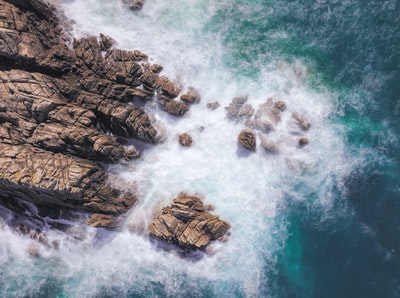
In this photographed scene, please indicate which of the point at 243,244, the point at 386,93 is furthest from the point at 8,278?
the point at 386,93

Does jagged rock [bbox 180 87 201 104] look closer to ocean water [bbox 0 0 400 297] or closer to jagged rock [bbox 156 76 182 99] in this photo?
ocean water [bbox 0 0 400 297]

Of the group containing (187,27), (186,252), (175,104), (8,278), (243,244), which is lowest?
(8,278)

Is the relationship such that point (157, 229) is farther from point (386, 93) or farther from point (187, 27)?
point (386, 93)

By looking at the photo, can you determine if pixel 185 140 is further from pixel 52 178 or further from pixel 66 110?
pixel 52 178

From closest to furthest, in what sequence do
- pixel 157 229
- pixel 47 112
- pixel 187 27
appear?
pixel 47 112 → pixel 157 229 → pixel 187 27

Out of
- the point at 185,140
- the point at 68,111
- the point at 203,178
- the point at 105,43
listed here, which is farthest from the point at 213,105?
the point at 68,111

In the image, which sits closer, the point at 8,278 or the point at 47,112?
the point at 47,112

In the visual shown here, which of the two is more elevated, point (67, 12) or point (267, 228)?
point (67, 12)
